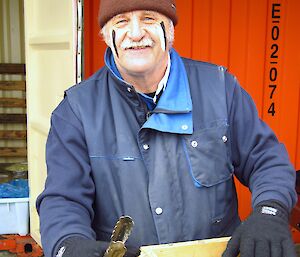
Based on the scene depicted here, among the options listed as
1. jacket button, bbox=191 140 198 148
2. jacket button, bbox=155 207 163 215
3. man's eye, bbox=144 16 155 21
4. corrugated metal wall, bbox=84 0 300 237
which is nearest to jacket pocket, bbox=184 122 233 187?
jacket button, bbox=191 140 198 148

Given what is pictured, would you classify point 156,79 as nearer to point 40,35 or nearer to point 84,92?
point 84,92

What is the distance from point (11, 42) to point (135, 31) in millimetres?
4809

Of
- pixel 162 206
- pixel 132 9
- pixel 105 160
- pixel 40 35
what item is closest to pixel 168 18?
pixel 132 9

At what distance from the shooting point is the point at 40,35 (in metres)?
3.34

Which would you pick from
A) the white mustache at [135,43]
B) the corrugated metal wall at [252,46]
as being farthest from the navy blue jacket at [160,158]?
the corrugated metal wall at [252,46]

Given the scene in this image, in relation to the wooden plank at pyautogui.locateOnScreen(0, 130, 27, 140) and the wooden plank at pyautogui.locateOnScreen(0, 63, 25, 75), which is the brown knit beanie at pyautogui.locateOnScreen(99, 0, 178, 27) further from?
the wooden plank at pyautogui.locateOnScreen(0, 130, 27, 140)

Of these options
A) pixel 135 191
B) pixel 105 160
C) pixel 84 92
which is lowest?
pixel 135 191

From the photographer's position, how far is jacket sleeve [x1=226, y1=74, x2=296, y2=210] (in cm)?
159

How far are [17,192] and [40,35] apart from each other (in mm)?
1381

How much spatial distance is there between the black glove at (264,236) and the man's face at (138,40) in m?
0.59

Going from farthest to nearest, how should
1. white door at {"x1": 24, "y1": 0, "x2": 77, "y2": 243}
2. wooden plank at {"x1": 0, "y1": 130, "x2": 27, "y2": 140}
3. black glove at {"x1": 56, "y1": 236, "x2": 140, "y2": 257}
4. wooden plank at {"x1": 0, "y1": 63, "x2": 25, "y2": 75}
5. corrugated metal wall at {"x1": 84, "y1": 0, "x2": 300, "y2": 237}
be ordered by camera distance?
wooden plank at {"x1": 0, "y1": 130, "x2": 27, "y2": 140} < wooden plank at {"x1": 0, "y1": 63, "x2": 25, "y2": 75} < corrugated metal wall at {"x1": 84, "y1": 0, "x2": 300, "y2": 237} < white door at {"x1": 24, "y1": 0, "x2": 77, "y2": 243} < black glove at {"x1": 56, "y1": 236, "x2": 140, "y2": 257}

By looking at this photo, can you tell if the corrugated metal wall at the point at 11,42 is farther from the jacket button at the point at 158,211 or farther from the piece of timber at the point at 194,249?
the piece of timber at the point at 194,249

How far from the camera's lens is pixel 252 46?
387 centimetres

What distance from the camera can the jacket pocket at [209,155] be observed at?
1.64m
